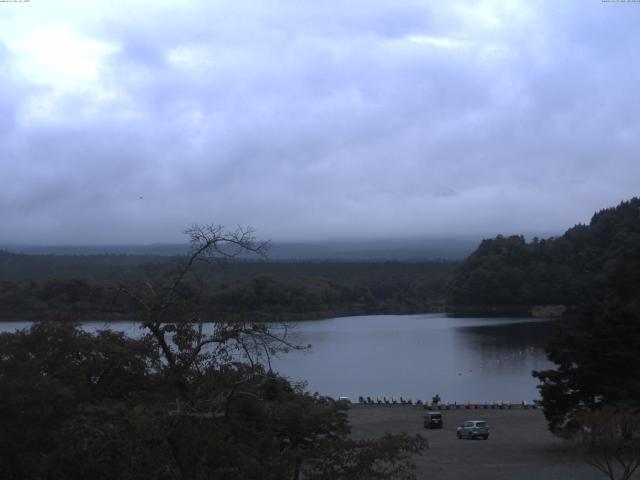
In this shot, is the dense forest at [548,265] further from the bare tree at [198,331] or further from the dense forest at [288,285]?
the bare tree at [198,331]

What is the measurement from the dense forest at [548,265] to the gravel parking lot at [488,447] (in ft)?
182

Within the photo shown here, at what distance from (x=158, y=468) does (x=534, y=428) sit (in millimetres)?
23389

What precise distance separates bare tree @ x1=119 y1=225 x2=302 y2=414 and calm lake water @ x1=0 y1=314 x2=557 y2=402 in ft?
60.0

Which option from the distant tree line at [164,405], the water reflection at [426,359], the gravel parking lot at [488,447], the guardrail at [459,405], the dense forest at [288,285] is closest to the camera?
the distant tree line at [164,405]

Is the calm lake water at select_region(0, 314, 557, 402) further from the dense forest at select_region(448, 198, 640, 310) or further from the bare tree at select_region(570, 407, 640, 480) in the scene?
the bare tree at select_region(570, 407, 640, 480)

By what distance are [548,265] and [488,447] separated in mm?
75228

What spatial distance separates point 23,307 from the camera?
55.3 metres

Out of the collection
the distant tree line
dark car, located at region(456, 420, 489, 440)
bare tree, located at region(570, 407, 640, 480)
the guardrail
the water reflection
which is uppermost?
the distant tree line

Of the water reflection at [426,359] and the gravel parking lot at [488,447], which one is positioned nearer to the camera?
the gravel parking lot at [488,447]

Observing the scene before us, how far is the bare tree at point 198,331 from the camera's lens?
26.7 feet

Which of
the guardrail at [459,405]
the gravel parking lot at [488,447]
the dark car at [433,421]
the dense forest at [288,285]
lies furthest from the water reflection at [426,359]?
the dark car at [433,421]

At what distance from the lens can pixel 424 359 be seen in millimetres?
57750

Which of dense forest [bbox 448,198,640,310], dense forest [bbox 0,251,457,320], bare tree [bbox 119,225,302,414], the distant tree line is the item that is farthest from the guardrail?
dense forest [bbox 448,198,640,310]

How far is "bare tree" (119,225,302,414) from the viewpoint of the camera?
814 cm
